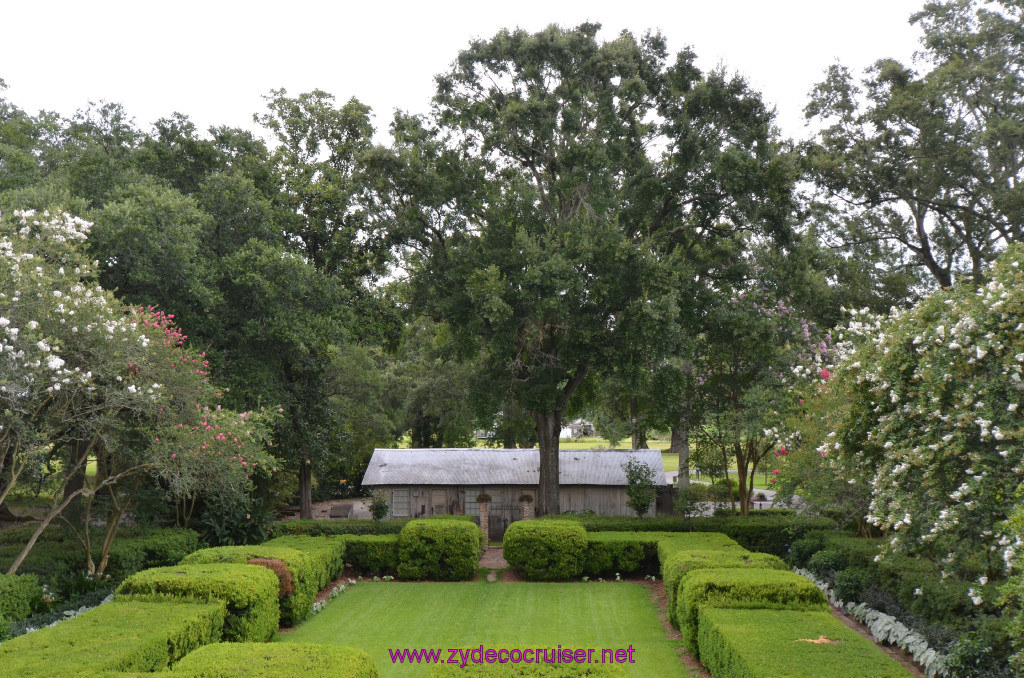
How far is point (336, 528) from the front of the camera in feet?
65.7

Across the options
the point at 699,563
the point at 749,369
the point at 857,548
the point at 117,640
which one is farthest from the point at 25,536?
the point at 749,369

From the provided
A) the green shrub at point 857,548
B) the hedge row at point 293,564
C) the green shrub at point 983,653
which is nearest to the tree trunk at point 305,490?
the hedge row at point 293,564

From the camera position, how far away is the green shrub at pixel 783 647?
282 inches

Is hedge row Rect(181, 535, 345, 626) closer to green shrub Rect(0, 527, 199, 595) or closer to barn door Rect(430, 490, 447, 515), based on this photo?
green shrub Rect(0, 527, 199, 595)

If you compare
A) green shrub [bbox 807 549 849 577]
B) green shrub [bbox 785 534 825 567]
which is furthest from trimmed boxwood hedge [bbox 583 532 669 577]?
green shrub [bbox 807 549 849 577]

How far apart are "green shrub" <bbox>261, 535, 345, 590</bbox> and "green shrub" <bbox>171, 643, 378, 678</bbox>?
6.21 meters

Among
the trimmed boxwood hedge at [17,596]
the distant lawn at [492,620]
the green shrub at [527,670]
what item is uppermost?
the green shrub at [527,670]

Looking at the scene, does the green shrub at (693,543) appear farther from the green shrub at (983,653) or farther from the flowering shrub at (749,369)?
the green shrub at (983,653)

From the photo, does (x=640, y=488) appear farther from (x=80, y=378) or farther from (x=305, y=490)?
(x=80, y=378)

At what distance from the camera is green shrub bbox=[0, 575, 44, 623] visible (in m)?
10.8

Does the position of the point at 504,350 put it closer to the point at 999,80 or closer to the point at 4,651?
the point at 4,651

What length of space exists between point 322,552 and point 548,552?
4954mm

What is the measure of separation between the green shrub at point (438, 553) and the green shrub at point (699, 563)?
5355 millimetres

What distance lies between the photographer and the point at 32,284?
36.8 ft
